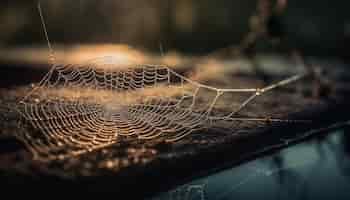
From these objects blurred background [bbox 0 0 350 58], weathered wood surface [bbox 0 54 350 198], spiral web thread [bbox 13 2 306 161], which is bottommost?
weathered wood surface [bbox 0 54 350 198]

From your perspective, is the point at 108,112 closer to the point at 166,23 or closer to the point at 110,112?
the point at 110,112

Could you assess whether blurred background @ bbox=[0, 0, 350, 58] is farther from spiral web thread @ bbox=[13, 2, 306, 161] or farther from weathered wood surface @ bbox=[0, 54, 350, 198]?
weathered wood surface @ bbox=[0, 54, 350, 198]

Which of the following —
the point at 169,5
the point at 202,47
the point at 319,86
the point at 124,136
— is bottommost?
the point at 124,136

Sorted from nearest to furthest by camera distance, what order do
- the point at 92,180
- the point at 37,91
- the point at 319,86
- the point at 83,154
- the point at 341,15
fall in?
1. the point at 92,180
2. the point at 83,154
3. the point at 37,91
4. the point at 319,86
5. the point at 341,15

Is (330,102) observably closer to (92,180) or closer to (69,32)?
(92,180)

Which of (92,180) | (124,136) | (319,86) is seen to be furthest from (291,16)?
(92,180)

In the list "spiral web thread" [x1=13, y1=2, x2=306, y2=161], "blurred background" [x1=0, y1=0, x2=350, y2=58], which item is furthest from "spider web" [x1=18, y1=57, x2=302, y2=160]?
"blurred background" [x1=0, y1=0, x2=350, y2=58]

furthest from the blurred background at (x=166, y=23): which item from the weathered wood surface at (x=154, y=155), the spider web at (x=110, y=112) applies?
the weathered wood surface at (x=154, y=155)
